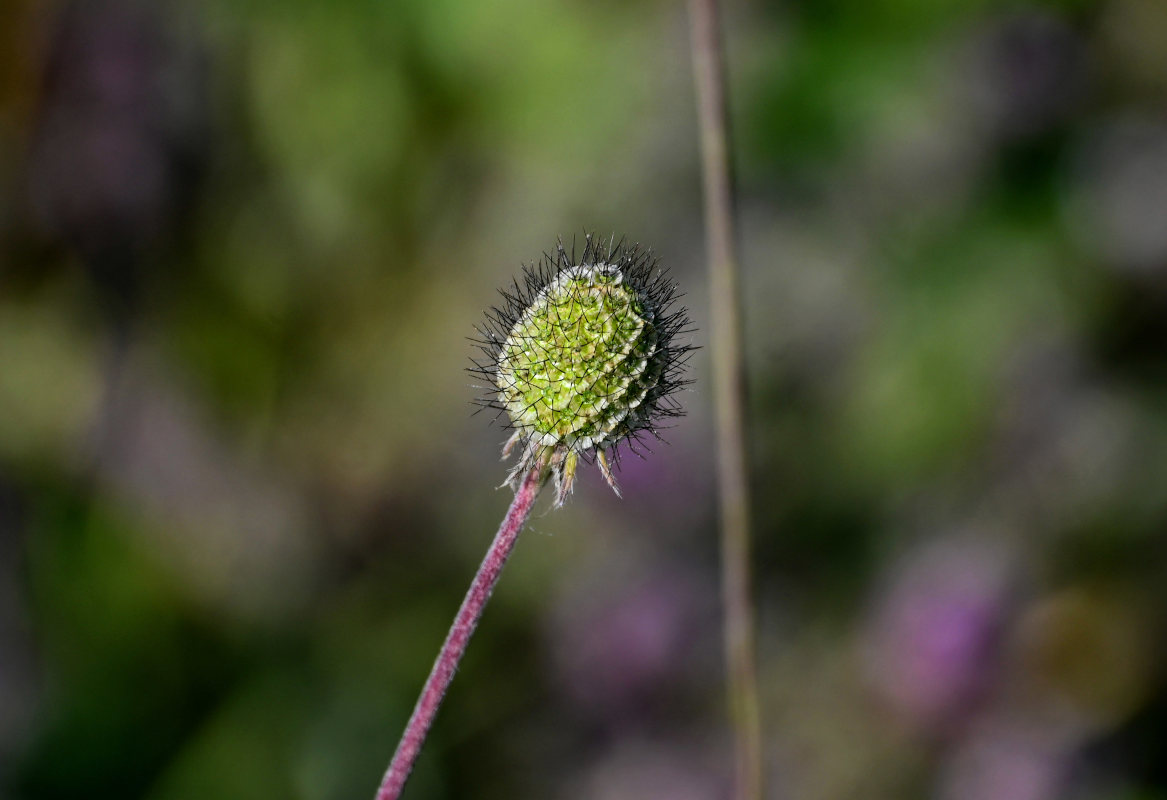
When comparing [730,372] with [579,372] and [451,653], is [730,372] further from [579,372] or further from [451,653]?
[451,653]

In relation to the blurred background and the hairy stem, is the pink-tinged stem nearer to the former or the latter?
the hairy stem

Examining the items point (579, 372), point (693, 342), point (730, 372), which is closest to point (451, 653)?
point (579, 372)

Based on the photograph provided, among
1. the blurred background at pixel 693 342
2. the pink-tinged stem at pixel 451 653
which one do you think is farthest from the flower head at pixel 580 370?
the blurred background at pixel 693 342

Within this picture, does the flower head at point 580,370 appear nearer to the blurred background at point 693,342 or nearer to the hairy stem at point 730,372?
the hairy stem at point 730,372

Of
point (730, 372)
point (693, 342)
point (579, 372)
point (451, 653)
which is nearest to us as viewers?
point (451, 653)

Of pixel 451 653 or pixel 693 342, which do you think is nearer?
pixel 451 653

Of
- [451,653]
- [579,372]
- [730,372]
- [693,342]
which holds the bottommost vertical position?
[451,653]

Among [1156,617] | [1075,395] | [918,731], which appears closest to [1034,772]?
[918,731]
